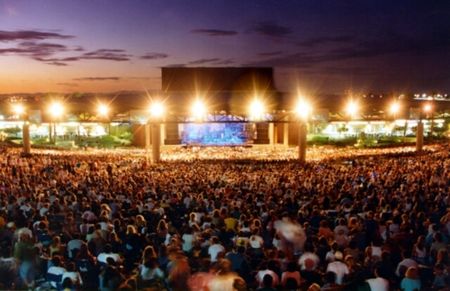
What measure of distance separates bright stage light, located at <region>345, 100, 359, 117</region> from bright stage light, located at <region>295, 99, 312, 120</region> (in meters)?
1.99

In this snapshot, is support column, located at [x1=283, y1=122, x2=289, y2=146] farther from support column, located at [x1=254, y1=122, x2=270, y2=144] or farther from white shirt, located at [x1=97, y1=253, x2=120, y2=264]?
white shirt, located at [x1=97, y1=253, x2=120, y2=264]

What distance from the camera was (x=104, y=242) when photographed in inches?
328

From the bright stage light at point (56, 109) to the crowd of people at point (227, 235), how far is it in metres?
7.22

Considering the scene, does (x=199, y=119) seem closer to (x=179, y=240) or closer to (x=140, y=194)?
(x=140, y=194)

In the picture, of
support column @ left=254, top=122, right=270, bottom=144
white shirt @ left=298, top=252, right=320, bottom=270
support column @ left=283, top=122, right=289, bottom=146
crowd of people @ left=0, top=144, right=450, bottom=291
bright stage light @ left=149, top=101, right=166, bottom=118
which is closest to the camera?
crowd of people @ left=0, top=144, right=450, bottom=291

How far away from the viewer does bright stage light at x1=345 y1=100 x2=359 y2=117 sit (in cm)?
2411

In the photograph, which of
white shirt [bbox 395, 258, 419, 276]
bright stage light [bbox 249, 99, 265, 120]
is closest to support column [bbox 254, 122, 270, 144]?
bright stage light [bbox 249, 99, 265, 120]

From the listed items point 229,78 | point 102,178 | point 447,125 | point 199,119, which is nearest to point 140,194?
point 102,178

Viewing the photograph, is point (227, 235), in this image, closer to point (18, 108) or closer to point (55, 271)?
point (55, 271)

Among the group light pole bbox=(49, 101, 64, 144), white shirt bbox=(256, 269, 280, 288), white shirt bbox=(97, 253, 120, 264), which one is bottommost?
white shirt bbox=(256, 269, 280, 288)

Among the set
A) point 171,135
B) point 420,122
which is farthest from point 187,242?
point 171,135

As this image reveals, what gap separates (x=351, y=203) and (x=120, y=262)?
21.5ft

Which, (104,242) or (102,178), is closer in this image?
(104,242)

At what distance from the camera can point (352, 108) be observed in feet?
79.3
